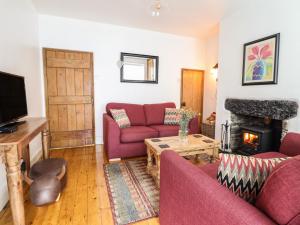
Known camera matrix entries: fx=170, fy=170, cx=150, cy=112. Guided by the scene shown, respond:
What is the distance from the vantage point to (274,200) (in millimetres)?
640

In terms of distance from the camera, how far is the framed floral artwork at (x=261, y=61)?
2434mm

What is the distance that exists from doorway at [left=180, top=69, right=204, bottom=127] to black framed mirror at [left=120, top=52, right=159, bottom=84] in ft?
2.68

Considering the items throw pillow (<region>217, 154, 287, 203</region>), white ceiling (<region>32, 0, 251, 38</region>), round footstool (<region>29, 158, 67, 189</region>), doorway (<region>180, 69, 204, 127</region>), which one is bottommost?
round footstool (<region>29, 158, 67, 189</region>)

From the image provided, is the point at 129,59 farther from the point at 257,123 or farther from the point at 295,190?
the point at 295,190

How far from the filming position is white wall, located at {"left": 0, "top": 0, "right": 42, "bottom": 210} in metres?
1.79

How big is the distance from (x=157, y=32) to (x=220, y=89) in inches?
77.3

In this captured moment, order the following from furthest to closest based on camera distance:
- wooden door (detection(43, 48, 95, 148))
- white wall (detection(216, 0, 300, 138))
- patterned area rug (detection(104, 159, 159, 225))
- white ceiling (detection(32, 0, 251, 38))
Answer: wooden door (detection(43, 48, 95, 148)) < white ceiling (detection(32, 0, 251, 38)) < white wall (detection(216, 0, 300, 138)) < patterned area rug (detection(104, 159, 159, 225))

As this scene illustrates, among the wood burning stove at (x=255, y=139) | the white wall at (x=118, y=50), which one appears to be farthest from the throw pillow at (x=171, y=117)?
the wood burning stove at (x=255, y=139)

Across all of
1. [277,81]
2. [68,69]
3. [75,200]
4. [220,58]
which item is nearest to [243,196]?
[75,200]

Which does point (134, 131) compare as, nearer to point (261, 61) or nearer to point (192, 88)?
point (261, 61)

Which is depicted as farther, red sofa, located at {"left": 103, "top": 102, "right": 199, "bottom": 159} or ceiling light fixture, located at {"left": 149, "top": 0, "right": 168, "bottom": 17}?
red sofa, located at {"left": 103, "top": 102, "right": 199, "bottom": 159}

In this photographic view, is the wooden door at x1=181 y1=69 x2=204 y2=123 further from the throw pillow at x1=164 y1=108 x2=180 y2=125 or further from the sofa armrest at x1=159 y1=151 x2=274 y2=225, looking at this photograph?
the sofa armrest at x1=159 y1=151 x2=274 y2=225

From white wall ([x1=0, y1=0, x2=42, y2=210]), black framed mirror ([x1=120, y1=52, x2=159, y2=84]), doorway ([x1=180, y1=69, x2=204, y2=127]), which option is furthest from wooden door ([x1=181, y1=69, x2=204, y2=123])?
white wall ([x1=0, y1=0, x2=42, y2=210])

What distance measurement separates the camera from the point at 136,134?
281 cm
